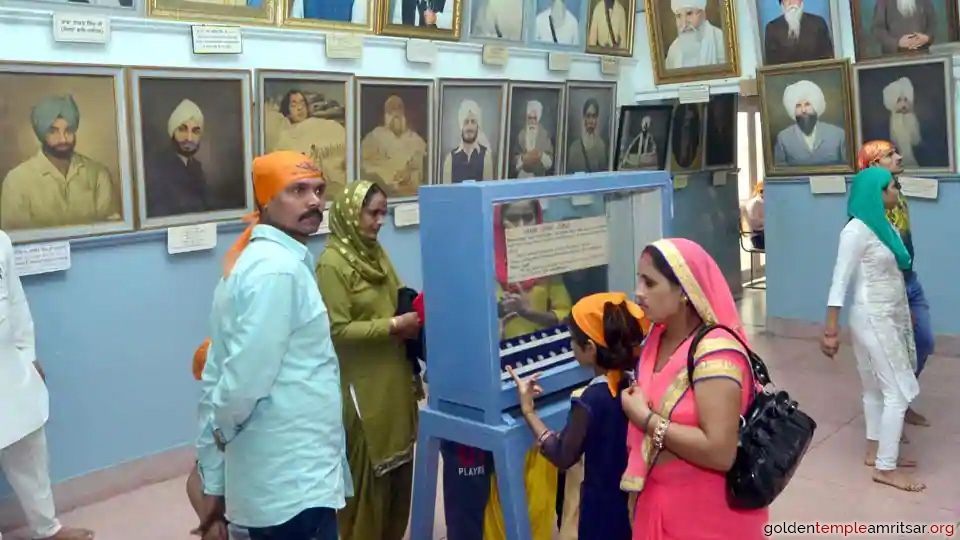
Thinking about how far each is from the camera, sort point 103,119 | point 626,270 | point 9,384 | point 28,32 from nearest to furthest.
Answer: point 626,270 → point 9,384 → point 28,32 → point 103,119

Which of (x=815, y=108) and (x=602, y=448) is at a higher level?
(x=815, y=108)

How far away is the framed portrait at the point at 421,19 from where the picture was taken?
6051 millimetres

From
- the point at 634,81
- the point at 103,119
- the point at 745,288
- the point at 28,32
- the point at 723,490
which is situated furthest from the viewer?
the point at 745,288

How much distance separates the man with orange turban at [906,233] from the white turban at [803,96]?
2.31m

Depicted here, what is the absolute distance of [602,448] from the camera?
2.75 meters

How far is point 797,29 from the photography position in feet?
23.9

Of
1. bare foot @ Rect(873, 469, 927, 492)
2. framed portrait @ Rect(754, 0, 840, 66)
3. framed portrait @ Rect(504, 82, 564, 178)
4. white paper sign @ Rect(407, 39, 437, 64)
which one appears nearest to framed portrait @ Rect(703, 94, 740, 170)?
framed portrait @ Rect(754, 0, 840, 66)

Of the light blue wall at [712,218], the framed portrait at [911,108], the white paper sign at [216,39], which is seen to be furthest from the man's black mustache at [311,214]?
the light blue wall at [712,218]

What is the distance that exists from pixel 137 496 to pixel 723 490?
12.0 feet

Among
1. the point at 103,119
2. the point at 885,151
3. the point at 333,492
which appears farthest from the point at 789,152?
the point at 333,492

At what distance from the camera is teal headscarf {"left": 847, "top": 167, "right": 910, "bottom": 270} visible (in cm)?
464

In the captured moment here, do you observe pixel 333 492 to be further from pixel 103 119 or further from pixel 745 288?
pixel 745 288

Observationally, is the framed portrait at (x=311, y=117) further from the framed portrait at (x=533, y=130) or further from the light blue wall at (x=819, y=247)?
the light blue wall at (x=819, y=247)

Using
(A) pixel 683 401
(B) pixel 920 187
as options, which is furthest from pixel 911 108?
(A) pixel 683 401
